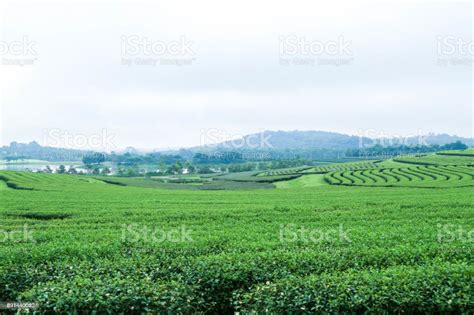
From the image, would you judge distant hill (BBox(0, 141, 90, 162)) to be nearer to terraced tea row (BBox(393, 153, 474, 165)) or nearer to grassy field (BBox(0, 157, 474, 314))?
terraced tea row (BBox(393, 153, 474, 165))

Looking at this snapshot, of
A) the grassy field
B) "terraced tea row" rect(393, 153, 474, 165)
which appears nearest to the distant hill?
"terraced tea row" rect(393, 153, 474, 165)

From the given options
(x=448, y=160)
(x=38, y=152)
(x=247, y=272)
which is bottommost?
(x=247, y=272)

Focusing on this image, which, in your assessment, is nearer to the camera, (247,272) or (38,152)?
(247,272)

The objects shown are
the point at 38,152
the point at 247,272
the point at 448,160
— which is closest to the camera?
the point at 247,272

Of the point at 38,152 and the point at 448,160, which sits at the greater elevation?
the point at 38,152

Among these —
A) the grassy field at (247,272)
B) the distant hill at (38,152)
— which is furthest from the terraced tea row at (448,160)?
the distant hill at (38,152)

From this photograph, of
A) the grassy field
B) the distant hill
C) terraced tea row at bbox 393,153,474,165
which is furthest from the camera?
the distant hill

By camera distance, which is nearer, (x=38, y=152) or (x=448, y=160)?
(x=448, y=160)

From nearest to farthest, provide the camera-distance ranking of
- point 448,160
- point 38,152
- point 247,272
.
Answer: point 247,272 → point 448,160 → point 38,152

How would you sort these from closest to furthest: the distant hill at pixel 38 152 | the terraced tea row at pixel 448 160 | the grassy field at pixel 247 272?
1. the grassy field at pixel 247 272
2. the terraced tea row at pixel 448 160
3. the distant hill at pixel 38 152

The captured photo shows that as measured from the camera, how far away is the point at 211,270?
988 cm

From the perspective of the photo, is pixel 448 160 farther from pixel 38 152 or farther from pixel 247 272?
pixel 38 152

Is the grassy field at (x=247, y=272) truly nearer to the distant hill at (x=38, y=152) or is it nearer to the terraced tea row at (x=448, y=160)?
the terraced tea row at (x=448, y=160)

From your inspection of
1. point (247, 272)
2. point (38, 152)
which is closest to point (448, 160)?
point (247, 272)
